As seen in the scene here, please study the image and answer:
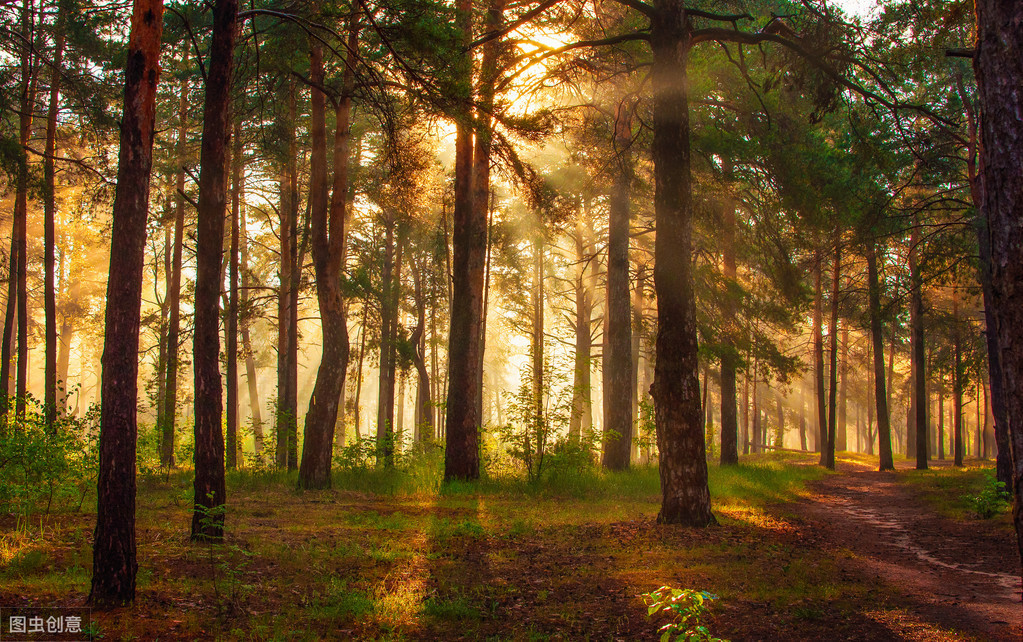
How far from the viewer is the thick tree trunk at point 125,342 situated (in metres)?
5.06

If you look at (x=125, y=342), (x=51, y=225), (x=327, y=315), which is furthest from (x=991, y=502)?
(x=51, y=225)

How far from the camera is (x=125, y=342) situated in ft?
17.0

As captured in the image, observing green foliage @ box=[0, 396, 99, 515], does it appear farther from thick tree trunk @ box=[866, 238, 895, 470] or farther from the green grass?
thick tree trunk @ box=[866, 238, 895, 470]

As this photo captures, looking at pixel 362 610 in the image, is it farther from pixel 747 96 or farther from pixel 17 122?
pixel 17 122

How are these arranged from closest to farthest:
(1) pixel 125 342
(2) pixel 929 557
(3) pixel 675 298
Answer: (1) pixel 125 342
(2) pixel 929 557
(3) pixel 675 298

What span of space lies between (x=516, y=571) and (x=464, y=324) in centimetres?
748

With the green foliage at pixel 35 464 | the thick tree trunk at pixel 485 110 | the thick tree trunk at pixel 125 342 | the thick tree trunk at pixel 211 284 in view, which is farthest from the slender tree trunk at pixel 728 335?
the green foliage at pixel 35 464

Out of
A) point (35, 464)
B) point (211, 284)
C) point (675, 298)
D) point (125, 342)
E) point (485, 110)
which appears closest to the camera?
point (125, 342)

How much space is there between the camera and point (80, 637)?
4434 millimetres

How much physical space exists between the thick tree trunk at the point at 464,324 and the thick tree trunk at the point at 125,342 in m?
8.49

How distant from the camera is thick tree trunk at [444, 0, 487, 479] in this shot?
45.0 feet

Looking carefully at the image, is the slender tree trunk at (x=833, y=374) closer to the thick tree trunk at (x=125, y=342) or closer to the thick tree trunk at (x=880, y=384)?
the thick tree trunk at (x=880, y=384)

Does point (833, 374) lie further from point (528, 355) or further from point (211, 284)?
point (211, 284)

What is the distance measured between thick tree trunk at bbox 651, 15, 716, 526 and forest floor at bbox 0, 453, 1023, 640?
67 cm
